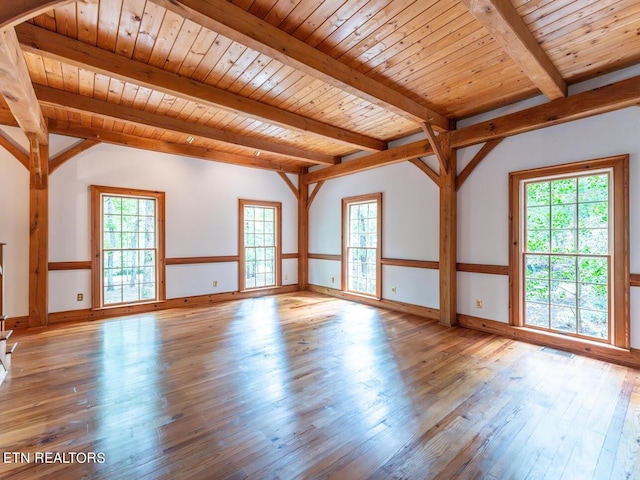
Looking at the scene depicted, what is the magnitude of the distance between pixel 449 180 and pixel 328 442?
368cm

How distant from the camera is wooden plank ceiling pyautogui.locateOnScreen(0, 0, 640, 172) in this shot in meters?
2.15

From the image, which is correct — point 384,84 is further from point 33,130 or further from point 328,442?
point 33,130

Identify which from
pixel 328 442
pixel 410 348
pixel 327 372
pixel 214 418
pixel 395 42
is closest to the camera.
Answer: pixel 328 442

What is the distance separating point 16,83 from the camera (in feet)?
7.87

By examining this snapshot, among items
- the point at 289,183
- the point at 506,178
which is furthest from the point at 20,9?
the point at 289,183

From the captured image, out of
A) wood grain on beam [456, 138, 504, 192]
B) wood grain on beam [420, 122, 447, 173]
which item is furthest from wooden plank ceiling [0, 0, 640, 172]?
wood grain on beam [456, 138, 504, 192]

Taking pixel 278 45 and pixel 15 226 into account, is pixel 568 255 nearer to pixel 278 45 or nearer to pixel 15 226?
pixel 278 45

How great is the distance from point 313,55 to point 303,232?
477cm

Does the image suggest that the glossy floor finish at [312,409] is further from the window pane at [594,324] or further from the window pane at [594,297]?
the window pane at [594,297]

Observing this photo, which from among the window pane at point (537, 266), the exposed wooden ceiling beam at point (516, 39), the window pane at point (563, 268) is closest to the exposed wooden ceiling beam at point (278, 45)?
the exposed wooden ceiling beam at point (516, 39)

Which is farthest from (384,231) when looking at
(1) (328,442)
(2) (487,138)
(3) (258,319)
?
(1) (328,442)

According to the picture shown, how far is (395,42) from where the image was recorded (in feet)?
8.32

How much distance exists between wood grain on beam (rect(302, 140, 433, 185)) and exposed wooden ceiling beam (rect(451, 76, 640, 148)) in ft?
1.95

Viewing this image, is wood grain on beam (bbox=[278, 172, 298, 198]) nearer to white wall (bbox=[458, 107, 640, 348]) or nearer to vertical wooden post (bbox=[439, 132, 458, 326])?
vertical wooden post (bbox=[439, 132, 458, 326])
